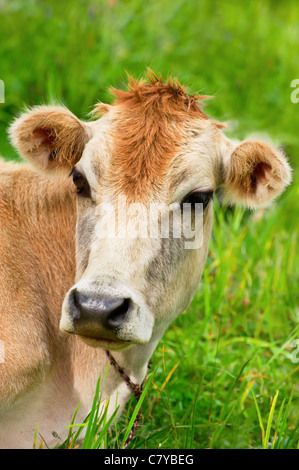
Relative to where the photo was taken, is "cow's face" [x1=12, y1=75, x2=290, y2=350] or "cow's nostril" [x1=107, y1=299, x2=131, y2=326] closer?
"cow's nostril" [x1=107, y1=299, x2=131, y2=326]

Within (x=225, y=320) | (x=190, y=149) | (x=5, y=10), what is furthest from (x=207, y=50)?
(x=190, y=149)

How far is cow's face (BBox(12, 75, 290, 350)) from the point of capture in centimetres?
384

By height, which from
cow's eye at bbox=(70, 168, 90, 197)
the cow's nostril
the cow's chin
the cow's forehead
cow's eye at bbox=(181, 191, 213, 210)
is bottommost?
the cow's chin

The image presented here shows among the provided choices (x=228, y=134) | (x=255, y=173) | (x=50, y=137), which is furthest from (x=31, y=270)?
(x=228, y=134)

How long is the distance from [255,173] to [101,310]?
1672mm

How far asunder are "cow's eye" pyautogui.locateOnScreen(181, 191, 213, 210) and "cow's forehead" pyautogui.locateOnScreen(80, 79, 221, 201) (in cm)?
7

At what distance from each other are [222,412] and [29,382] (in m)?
1.49

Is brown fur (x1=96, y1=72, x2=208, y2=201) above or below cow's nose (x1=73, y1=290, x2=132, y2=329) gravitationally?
above

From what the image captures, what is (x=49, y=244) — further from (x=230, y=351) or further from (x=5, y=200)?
(x=230, y=351)

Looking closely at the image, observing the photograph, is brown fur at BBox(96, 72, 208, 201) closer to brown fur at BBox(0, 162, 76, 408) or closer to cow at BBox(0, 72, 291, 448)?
cow at BBox(0, 72, 291, 448)

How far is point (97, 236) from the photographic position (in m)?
4.12

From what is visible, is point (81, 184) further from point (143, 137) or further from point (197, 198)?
point (197, 198)

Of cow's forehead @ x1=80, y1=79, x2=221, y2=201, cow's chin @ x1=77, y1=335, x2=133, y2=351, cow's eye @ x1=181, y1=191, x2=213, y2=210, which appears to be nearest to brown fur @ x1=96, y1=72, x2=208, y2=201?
cow's forehead @ x1=80, y1=79, x2=221, y2=201

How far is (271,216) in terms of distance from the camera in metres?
7.48
